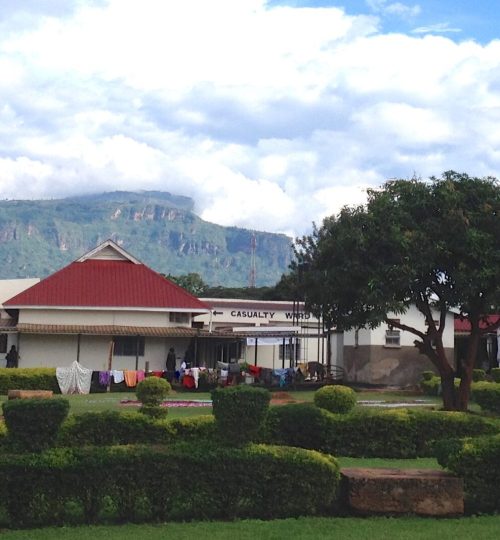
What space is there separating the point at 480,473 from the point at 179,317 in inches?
1181

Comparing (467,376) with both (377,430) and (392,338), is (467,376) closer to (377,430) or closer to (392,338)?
(377,430)

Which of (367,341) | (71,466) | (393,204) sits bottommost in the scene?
(71,466)

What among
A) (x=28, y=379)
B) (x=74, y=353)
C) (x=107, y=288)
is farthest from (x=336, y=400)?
(x=107, y=288)

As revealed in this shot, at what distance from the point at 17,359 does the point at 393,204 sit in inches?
873

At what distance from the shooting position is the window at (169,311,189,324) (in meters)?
38.0

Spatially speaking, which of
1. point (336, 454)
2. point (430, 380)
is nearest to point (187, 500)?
point (336, 454)

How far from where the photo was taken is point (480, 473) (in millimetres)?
9023

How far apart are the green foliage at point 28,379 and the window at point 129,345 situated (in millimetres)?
6378

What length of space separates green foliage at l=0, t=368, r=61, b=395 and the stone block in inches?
922

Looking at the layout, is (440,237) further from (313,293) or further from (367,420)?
(367,420)

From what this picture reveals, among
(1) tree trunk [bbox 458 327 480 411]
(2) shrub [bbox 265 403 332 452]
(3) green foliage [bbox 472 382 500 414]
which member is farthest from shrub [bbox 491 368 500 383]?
(2) shrub [bbox 265 403 332 452]

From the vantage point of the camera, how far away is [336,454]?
13.5 m

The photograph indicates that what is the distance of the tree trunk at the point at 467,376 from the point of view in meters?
20.4

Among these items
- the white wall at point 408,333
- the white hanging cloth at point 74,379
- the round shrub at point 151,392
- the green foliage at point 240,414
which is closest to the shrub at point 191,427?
the round shrub at point 151,392
